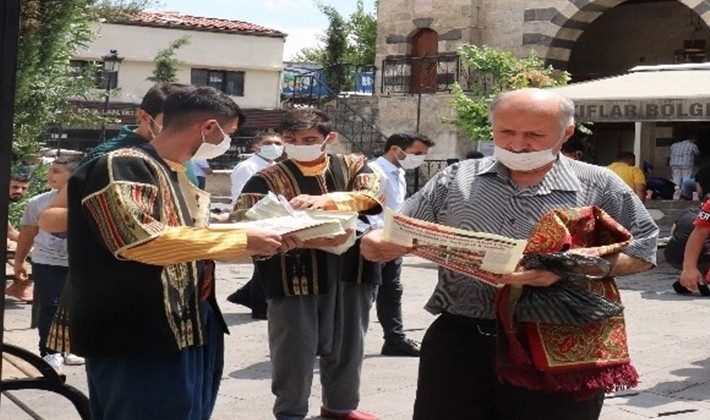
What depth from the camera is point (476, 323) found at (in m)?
3.99

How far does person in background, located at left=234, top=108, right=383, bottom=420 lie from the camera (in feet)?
20.6

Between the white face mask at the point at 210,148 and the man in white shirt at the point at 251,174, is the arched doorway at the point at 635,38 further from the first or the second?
the white face mask at the point at 210,148

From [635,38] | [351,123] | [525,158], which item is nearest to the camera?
[525,158]

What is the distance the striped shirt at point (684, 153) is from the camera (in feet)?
73.1

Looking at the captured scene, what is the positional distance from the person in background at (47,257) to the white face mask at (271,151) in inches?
92.1

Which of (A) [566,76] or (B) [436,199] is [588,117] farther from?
(B) [436,199]

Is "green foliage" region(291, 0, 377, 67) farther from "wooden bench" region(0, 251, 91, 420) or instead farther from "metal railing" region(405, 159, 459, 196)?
"wooden bench" region(0, 251, 91, 420)

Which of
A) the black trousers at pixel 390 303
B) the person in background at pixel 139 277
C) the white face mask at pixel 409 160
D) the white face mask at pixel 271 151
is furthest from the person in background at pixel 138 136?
the white face mask at pixel 271 151

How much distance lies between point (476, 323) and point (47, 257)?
4.48 m

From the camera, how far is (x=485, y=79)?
966 inches

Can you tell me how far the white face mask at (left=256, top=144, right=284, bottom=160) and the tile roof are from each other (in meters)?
37.7

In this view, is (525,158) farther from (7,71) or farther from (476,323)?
(7,71)

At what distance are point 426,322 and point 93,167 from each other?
269 inches

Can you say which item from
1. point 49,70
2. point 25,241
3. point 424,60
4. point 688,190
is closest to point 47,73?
point 49,70
